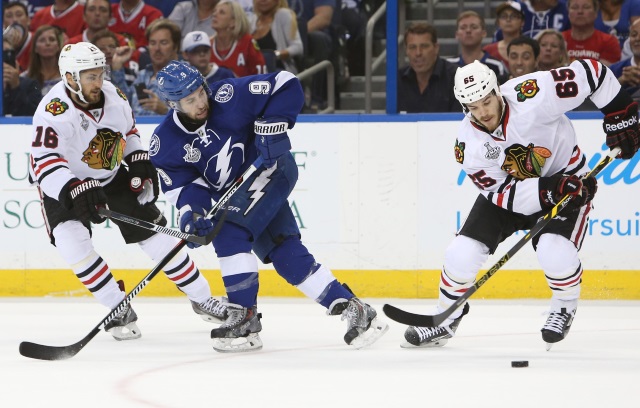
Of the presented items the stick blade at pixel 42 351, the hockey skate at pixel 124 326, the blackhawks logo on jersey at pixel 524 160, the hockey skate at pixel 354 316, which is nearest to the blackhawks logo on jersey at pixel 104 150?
the hockey skate at pixel 124 326

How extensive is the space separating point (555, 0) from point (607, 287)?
1586 mm

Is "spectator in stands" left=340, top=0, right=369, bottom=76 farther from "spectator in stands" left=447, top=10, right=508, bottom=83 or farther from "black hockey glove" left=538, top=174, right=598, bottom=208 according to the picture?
"black hockey glove" left=538, top=174, right=598, bottom=208

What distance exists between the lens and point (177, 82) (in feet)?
13.7

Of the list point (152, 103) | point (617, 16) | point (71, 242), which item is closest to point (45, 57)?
point (152, 103)

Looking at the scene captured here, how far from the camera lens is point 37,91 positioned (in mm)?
6543

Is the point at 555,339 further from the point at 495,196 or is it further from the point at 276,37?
the point at 276,37

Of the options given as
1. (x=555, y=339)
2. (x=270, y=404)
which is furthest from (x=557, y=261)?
(x=270, y=404)

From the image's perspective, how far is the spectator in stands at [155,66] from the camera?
6.46 metres

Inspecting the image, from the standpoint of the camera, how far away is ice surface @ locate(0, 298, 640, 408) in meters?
3.36

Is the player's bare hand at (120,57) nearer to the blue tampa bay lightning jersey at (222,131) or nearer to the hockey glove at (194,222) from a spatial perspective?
the blue tampa bay lightning jersey at (222,131)

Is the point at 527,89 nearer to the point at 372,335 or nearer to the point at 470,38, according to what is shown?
the point at 372,335

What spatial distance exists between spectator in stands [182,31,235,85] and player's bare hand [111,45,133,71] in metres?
0.35

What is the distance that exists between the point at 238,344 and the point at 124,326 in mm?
622

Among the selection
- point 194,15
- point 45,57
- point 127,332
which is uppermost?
point 194,15
